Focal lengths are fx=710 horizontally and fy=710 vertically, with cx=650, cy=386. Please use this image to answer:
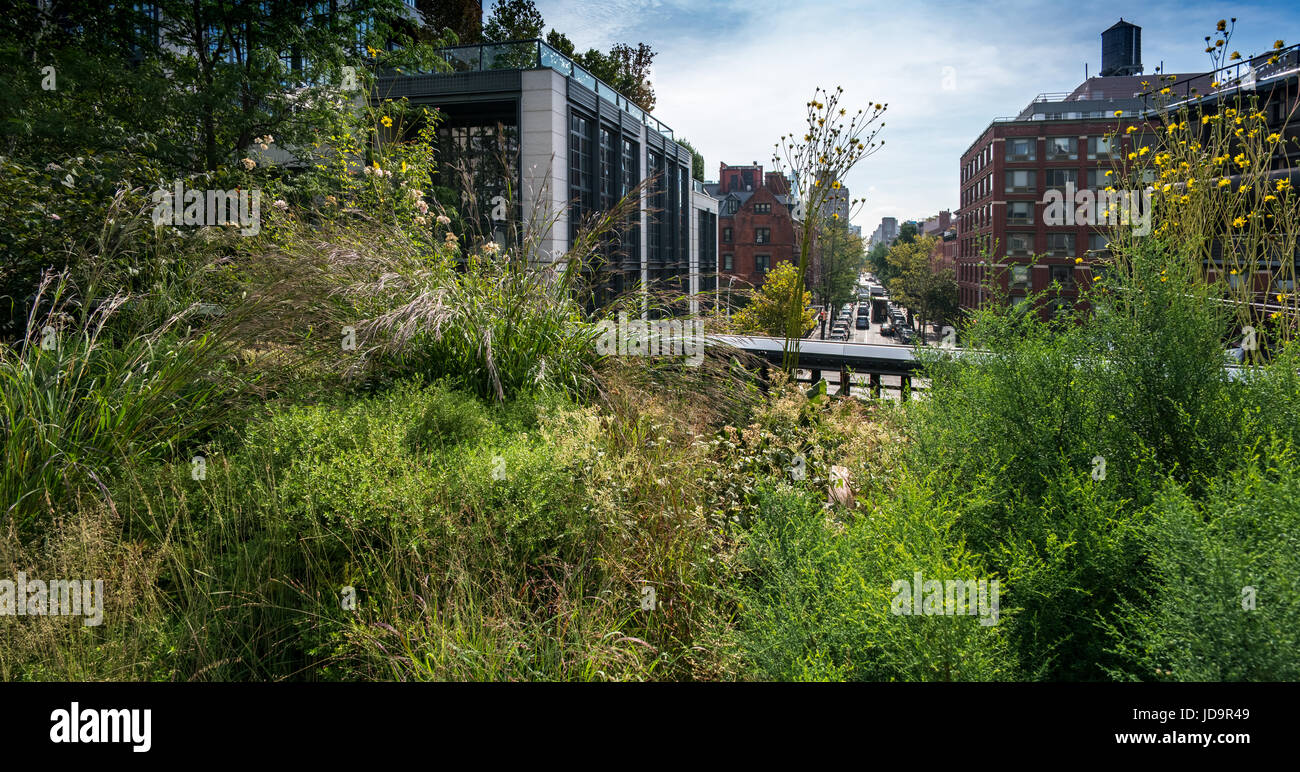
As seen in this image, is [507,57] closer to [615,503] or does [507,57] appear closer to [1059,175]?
[615,503]

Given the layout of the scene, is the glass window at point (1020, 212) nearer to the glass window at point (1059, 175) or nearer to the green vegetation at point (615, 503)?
the glass window at point (1059, 175)

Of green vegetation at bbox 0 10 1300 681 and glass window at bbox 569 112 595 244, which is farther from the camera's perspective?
glass window at bbox 569 112 595 244

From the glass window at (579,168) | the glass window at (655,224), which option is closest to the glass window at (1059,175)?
the glass window at (655,224)

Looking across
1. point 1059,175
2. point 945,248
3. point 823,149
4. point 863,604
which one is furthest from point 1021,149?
point 863,604

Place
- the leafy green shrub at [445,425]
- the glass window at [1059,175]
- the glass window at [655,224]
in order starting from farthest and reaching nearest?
1. the glass window at [1059,175]
2. the glass window at [655,224]
3. the leafy green shrub at [445,425]

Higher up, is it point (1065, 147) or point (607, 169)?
point (1065, 147)

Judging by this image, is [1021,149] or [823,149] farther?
[1021,149]

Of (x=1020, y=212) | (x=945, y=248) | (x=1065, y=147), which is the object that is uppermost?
(x=1065, y=147)

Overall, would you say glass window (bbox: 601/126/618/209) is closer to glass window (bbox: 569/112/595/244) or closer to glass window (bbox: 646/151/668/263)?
glass window (bbox: 569/112/595/244)

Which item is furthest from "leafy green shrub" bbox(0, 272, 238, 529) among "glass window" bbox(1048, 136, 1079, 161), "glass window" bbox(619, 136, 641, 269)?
"glass window" bbox(1048, 136, 1079, 161)

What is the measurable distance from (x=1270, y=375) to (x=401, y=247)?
4.67 metres

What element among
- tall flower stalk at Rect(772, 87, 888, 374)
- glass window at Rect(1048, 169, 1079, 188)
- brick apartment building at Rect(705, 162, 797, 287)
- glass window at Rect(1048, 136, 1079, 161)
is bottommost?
tall flower stalk at Rect(772, 87, 888, 374)
